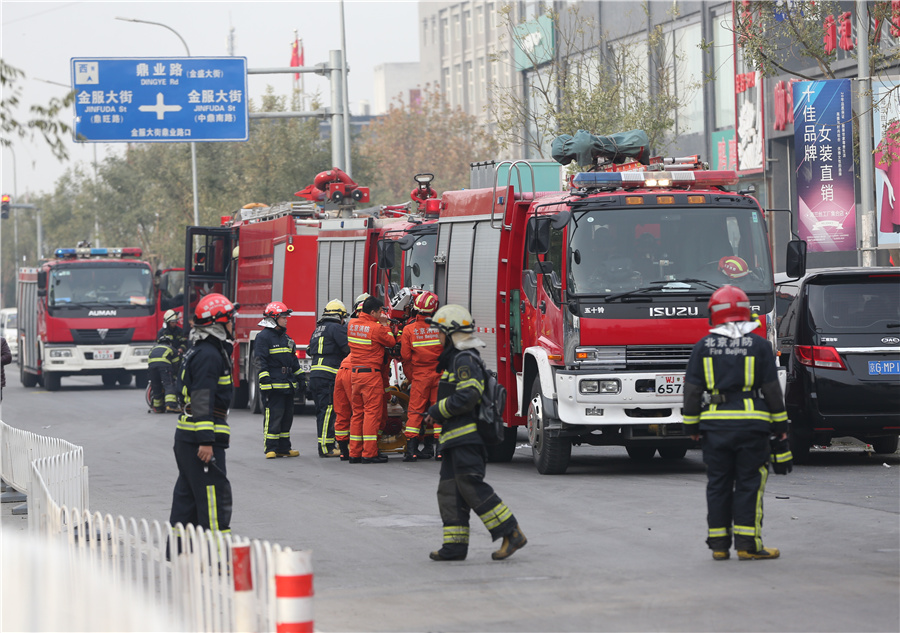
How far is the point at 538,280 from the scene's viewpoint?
13.7 meters

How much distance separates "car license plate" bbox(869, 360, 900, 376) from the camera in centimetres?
1348

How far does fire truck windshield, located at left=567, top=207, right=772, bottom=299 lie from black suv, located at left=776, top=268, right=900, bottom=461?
991 millimetres

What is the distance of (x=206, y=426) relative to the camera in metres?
8.93

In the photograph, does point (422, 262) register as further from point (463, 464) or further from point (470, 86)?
point (470, 86)

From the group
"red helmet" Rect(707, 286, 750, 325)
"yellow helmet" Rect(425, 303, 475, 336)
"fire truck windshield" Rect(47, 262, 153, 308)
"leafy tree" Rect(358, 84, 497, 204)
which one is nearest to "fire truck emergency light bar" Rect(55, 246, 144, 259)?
"fire truck windshield" Rect(47, 262, 153, 308)

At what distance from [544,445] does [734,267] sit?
2.59m

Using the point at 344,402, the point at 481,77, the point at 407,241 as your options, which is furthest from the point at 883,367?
the point at 481,77

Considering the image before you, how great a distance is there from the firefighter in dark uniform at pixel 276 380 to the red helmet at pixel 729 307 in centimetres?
801

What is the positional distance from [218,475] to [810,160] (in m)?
15.7

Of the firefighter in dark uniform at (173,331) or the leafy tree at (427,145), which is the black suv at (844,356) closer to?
the firefighter in dark uniform at (173,331)

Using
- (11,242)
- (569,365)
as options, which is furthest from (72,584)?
(11,242)

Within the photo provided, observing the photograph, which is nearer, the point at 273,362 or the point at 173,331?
the point at 273,362

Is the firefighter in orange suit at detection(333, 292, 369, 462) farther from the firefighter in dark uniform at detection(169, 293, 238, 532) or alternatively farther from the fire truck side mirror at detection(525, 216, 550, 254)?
the firefighter in dark uniform at detection(169, 293, 238, 532)

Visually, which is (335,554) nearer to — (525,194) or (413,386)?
(413,386)
